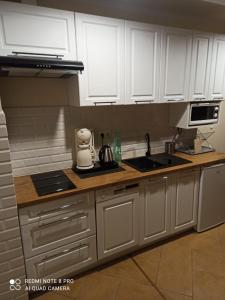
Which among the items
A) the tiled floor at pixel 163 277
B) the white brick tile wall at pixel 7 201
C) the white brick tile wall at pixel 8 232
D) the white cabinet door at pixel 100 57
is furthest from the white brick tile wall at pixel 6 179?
the tiled floor at pixel 163 277

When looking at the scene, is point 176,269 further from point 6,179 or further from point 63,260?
point 6,179

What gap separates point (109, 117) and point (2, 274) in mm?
1630

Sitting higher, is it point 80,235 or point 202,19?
point 202,19

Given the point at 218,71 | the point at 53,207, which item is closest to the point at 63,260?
the point at 53,207

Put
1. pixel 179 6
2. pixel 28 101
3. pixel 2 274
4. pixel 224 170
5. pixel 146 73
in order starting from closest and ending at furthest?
pixel 2 274
pixel 28 101
pixel 146 73
pixel 179 6
pixel 224 170

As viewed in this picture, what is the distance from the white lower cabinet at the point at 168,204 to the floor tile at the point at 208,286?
492 millimetres

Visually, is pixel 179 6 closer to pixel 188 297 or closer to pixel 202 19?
pixel 202 19

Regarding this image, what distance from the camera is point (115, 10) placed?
2.04m

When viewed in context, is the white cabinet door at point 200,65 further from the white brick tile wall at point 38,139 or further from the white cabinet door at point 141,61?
the white brick tile wall at point 38,139

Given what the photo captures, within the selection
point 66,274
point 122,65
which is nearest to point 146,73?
point 122,65

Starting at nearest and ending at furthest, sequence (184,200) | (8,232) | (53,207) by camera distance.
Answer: (8,232) → (53,207) → (184,200)

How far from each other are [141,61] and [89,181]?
1178 millimetres

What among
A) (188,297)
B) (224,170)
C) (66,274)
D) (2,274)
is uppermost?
(224,170)

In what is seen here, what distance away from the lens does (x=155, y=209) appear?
214 cm
